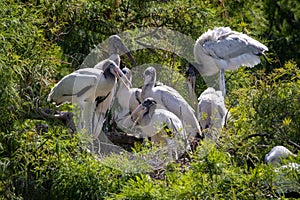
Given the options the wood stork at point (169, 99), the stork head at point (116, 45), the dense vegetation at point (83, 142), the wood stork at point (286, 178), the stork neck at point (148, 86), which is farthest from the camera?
the stork head at point (116, 45)

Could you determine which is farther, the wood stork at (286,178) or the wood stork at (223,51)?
the wood stork at (223,51)

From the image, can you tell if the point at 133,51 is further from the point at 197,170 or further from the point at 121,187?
the point at 197,170

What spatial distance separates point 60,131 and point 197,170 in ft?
6.84

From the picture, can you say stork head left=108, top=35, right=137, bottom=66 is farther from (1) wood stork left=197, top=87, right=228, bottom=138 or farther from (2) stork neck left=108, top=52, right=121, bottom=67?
(1) wood stork left=197, top=87, right=228, bottom=138

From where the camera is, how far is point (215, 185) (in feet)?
29.3

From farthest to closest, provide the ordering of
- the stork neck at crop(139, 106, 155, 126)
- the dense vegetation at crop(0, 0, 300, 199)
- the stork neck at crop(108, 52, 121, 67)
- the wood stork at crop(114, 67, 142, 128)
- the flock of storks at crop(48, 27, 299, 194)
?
1. the stork neck at crop(108, 52, 121, 67)
2. the wood stork at crop(114, 67, 142, 128)
3. the stork neck at crop(139, 106, 155, 126)
4. the flock of storks at crop(48, 27, 299, 194)
5. the dense vegetation at crop(0, 0, 300, 199)

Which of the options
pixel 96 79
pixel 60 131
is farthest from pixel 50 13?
pixel 60 131

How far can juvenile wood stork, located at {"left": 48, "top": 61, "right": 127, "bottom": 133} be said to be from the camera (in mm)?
11336

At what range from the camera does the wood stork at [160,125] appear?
1057 centimetres

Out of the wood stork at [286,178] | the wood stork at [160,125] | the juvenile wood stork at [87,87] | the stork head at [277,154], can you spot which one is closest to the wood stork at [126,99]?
the juvenile wood stork at [87,87]

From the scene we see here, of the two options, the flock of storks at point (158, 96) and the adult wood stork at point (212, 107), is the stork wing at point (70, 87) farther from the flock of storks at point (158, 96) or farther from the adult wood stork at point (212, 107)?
the adult wood stork at point (212, 107)

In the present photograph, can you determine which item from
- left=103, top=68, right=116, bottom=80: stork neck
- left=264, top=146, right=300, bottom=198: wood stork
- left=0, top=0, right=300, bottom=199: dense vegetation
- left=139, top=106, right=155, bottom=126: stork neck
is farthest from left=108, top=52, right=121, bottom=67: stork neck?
left=264, top=146, right=300, bottom=198: wood stork

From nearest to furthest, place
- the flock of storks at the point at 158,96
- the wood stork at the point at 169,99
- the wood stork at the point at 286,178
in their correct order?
the wood stork at the point at 286,178
the flock of storks at the point at 158,96
the wood stork at the point at 169,99

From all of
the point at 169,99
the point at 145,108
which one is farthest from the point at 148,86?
the point at 145,108
